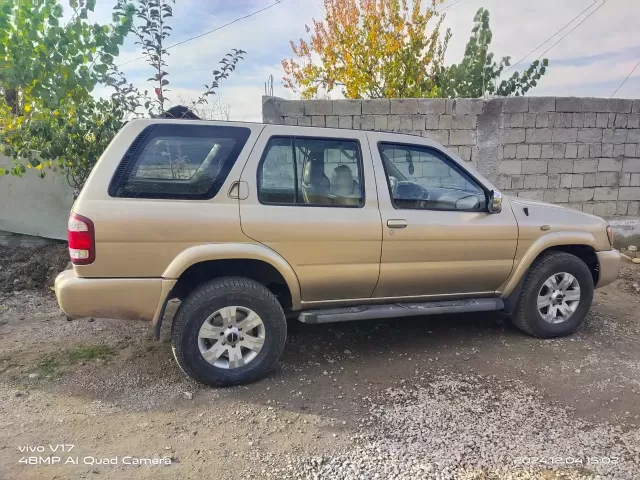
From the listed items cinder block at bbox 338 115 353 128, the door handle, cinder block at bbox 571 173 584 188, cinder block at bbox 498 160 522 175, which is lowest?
the door handle

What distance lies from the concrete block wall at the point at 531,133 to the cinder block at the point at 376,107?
1 centimetres

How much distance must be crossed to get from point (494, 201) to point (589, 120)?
4599 millimetres

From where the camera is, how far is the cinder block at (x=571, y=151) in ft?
23.5

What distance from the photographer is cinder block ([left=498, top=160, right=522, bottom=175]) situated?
23.1 ft

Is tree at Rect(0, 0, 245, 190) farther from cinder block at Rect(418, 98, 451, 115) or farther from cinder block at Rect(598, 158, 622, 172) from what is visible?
cinder block at Rect(598, 158, 622, 172)

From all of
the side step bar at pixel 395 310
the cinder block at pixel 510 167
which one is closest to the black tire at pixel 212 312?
the side step bar at pixel 395 310

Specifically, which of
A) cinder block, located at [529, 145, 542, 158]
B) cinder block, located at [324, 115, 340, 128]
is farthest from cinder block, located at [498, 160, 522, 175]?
cinder block, located at [324, 115, 340, 128]

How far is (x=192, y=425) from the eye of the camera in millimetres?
2889

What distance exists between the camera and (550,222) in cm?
402

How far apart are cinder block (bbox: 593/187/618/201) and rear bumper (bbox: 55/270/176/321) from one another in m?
6.97

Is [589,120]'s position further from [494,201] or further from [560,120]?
[494,201]

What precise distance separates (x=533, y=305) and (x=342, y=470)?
245 cm

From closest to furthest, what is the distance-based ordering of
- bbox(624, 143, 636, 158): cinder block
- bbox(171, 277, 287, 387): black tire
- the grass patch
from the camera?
bbox(171, 277, 287, 387): black tire < the grass patch < bbox(624, 143, 636, 158): cinder block

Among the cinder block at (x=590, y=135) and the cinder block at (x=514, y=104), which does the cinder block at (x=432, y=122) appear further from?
the cinder block at (x=590, y=135)
